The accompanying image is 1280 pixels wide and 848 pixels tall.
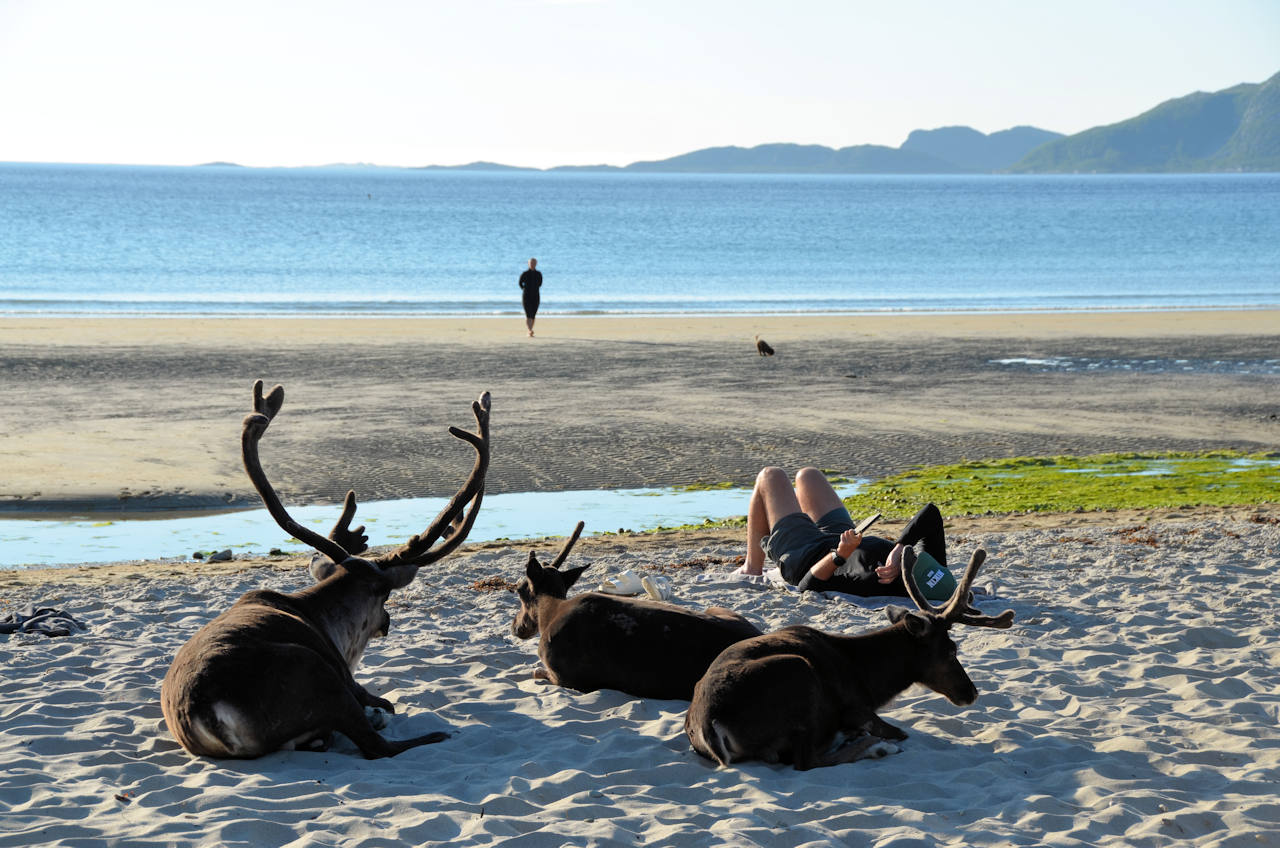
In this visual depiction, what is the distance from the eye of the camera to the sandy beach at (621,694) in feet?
18.2

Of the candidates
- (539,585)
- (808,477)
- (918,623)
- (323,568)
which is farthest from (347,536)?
(808,477)

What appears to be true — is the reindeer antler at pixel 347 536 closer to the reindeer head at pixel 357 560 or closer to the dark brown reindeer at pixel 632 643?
the reindeer head at pixel 357 560

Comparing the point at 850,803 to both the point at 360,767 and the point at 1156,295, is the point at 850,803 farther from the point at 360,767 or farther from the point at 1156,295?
the point at 1156,295

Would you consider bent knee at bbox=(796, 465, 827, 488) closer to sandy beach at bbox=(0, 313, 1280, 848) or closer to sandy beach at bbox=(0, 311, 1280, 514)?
sandy beach at bbox=(0, 313, 1280, 848)

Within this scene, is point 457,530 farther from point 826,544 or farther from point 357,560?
point 826,544

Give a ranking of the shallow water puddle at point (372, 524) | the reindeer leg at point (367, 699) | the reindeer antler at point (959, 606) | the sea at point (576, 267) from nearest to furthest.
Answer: the reindeer antler at point (959, 606)
the reindeer leg at point (367, 699)
the shallow water puddle at point (372, 524)
the sea at point (576, 267)

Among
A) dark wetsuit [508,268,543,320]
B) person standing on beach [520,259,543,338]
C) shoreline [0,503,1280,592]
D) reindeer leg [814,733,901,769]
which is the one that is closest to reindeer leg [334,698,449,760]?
reindeer leg [814,733,901,769]

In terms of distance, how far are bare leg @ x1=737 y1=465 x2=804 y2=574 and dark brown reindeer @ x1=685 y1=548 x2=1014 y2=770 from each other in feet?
9.90

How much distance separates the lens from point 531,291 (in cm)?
3138

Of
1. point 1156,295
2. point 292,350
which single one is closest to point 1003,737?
point 292,350

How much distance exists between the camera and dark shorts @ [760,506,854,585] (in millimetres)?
9461

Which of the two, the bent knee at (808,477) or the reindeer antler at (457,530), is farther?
the bent knee at (808,477)

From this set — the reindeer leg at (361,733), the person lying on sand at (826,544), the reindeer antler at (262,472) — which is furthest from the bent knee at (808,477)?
the reindeer leg at (361,733)

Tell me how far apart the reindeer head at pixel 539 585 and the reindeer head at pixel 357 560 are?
2.73ft
